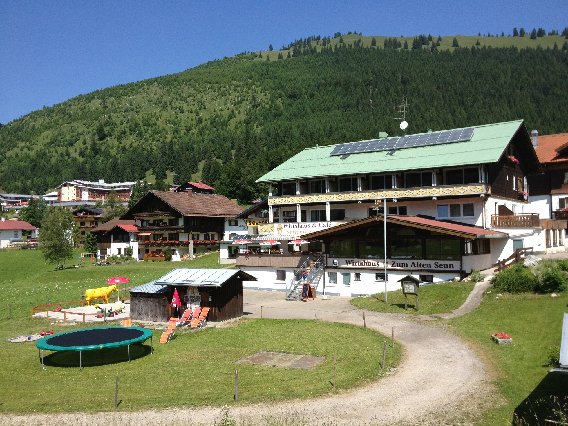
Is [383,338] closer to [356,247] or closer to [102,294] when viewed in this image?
[356,247]

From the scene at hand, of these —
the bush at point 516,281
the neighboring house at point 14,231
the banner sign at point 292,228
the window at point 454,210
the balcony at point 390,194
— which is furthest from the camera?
the neighboring house at point 14,231

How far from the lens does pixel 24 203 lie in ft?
643

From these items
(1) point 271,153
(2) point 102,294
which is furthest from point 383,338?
(1) point 271,153

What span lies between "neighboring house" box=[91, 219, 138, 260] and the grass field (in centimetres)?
4388

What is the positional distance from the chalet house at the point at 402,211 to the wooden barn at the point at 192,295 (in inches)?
411

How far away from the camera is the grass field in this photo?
1981cm

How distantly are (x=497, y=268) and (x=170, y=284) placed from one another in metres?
24.6

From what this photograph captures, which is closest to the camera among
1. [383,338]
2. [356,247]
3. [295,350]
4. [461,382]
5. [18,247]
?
[461,382]

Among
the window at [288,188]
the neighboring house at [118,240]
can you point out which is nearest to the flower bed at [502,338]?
the window at [288,188]

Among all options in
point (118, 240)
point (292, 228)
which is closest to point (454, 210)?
point (292, 228)

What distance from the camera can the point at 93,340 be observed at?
26906mm

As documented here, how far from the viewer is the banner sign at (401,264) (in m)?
40.5

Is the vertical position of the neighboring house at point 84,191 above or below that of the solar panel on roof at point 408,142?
above

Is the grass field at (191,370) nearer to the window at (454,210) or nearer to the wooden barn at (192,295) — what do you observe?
the wooden barn at (192,295)
